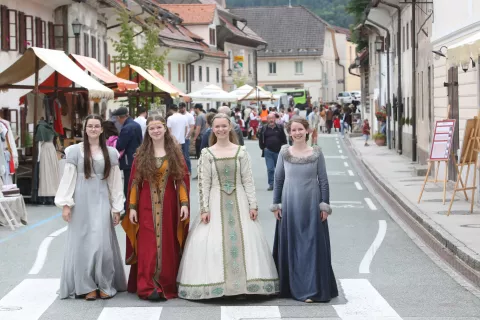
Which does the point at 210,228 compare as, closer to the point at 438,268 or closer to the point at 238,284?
the point at 238,284

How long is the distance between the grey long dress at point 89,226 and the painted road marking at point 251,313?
1.32m

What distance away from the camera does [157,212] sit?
1048 cm

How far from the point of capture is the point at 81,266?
10469 mm

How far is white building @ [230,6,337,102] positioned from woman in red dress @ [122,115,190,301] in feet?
328

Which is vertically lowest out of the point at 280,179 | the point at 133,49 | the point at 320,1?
the point at 280,179

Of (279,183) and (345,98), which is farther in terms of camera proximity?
(345,98)

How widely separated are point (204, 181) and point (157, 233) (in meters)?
0.63

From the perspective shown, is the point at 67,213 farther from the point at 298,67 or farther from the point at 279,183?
the point at 298,67

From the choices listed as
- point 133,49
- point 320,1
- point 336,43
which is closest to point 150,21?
point 133,49

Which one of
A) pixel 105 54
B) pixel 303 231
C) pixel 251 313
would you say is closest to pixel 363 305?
pixel 303 231

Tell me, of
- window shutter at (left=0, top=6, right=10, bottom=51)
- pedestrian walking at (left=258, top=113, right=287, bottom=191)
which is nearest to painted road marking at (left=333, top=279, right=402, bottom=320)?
pedestrian walking at (left=258, top=113, right=287, bottom=191)

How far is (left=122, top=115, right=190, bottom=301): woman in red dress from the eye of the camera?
34.0ft

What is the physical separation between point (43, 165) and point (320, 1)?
142216mm

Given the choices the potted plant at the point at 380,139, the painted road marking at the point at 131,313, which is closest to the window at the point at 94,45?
the potted plant at the point at 380,139
